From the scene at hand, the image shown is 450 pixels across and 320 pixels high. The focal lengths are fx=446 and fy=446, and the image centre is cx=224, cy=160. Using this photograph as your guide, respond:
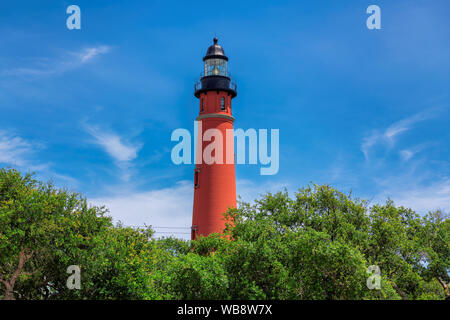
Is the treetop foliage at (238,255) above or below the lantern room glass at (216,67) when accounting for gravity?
below

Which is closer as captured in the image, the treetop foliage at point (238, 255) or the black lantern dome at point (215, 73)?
the treetop foliage at point (238, 255)

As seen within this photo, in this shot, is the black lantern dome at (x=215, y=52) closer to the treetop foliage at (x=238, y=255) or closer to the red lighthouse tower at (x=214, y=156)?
the red lighthouse tower at (x=214, y=156)

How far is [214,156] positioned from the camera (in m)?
50.3

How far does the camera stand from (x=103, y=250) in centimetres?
3028

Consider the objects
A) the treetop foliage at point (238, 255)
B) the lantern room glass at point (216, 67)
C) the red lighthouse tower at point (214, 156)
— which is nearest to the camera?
the treetop foliage at point (238, 255)

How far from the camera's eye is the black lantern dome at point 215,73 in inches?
2069

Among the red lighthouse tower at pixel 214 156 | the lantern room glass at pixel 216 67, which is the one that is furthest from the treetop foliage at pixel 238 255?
the lantern room glass at pixel 216 67

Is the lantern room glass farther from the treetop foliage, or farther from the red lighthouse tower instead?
the treetop foliage

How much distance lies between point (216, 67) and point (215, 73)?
0.88 meters

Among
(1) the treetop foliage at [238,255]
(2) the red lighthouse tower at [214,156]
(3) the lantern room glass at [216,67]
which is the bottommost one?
(1) the treetop foliage at [238,255]
